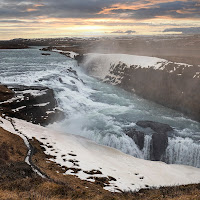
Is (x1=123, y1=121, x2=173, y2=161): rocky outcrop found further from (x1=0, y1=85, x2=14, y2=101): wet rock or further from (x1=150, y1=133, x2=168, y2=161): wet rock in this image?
(x1=0, y1=85, x2=14, y2=101): wet rock

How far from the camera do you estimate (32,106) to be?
96.0ft

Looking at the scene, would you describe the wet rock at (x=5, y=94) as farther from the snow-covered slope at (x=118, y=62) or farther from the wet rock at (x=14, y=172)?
the snow-covered slope at (x=118, y=62)

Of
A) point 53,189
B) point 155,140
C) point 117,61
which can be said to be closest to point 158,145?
point 155,140

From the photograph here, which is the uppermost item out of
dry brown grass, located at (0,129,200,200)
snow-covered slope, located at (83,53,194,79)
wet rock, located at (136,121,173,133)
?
snow-covered slope, located at (83,53,194,79)

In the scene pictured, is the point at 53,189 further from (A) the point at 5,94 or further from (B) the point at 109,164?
(A) the point at 5,94

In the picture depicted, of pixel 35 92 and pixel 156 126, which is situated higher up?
pixel 35 92

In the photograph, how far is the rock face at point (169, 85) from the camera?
1468 inches

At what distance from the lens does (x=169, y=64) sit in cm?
4641

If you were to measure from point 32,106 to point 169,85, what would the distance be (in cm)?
2668

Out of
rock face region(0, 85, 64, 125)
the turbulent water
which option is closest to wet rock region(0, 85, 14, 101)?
rock face region(0, 85, 64, 125)

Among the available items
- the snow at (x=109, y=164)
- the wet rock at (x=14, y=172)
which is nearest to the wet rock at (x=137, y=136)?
the snow at (x=109, y=164)

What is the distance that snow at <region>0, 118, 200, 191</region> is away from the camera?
643 inches

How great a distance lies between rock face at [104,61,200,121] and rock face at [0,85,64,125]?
20.7 m

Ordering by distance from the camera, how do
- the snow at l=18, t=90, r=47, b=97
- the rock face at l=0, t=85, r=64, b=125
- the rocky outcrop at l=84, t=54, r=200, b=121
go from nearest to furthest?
1. the rock face at l=0, t=85, r=64, b=125
2. the snow at l=18, t=90, r=47, b=97
3. the rocky outcrop at l=84, t=54, r=200, b=121
